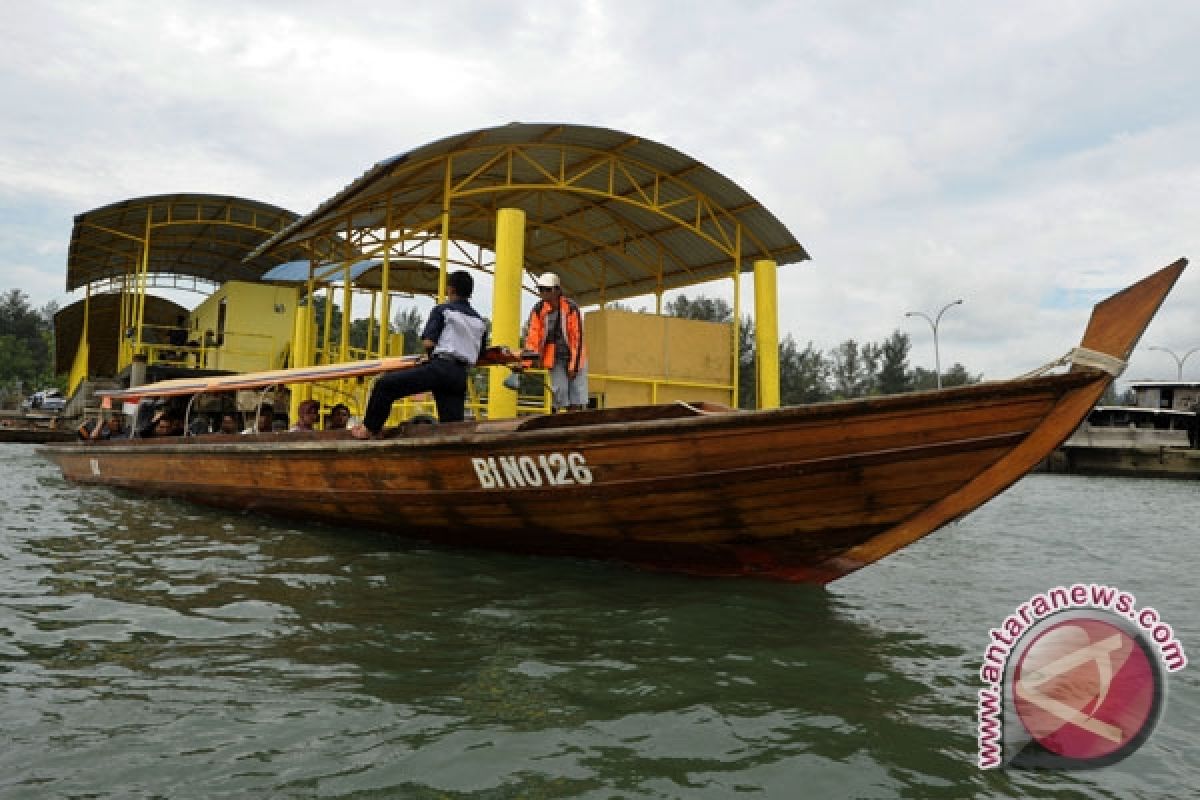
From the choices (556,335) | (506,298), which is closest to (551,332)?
(556,335)

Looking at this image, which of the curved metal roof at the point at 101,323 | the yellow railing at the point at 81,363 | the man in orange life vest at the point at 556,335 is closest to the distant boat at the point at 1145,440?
the man in orange life vest at the point at 556,335

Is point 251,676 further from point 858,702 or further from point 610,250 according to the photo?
point 610,250

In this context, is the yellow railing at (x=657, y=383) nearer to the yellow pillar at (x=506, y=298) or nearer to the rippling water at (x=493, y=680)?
the yellow pillar at (x=506, y=298)

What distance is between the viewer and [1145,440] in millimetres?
31156

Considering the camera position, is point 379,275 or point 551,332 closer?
point 551,332

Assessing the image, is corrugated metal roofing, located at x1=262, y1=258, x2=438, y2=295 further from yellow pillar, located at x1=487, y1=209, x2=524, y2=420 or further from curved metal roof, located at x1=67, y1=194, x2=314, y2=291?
yellow pillar, located at x1=487, y1=209, x2=524, y2=420

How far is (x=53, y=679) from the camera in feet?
9.44

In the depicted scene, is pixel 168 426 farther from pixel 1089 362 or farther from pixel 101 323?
pixel 101 323

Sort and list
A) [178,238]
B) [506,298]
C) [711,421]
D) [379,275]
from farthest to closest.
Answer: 1. [178,238]
2. [379,275]
3. [506,298]
4. [711,421]

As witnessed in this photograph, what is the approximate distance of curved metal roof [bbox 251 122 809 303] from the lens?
1039 centimetres

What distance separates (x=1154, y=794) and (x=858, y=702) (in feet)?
3.03

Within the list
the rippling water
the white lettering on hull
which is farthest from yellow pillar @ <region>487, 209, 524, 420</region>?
the white lettering on hull

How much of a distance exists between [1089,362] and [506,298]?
727 cm

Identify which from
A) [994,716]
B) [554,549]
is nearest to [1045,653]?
[994,716]
